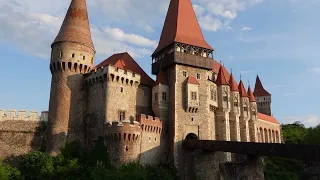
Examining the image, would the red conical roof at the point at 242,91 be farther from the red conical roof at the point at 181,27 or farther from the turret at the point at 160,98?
the turret at the point at 160,98

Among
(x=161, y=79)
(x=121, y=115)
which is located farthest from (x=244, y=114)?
(x=121, y=115)

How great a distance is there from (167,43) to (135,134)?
39.1 ft

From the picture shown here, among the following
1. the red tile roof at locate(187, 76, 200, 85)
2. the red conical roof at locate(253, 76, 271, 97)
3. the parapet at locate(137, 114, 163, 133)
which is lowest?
the parapet at locate(137, 114, 163, 133)

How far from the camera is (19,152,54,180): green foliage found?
28047 millimetres

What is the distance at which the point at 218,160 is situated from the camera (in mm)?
34906

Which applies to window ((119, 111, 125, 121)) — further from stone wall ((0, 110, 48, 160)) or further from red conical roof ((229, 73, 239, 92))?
→ red conical roof ((229, 73, 239, 92))

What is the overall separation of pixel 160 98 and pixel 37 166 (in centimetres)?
1332

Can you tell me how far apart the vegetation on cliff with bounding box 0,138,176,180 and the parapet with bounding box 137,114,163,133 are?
3.65 metres

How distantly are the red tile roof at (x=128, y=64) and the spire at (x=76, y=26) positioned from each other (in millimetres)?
3252

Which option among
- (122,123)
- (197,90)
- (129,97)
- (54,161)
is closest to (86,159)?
(54,161)

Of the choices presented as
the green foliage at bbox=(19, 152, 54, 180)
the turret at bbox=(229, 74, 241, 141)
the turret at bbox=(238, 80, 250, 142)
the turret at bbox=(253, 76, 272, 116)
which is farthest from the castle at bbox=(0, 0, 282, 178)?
the turret at bbox=(253, 76, 272, 116)

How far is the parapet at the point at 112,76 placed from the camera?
106 feet

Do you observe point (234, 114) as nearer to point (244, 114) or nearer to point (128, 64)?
point (244, 114)

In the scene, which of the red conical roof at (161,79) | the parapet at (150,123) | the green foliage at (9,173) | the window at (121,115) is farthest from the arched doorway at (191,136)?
the green foliage at (9,173)
